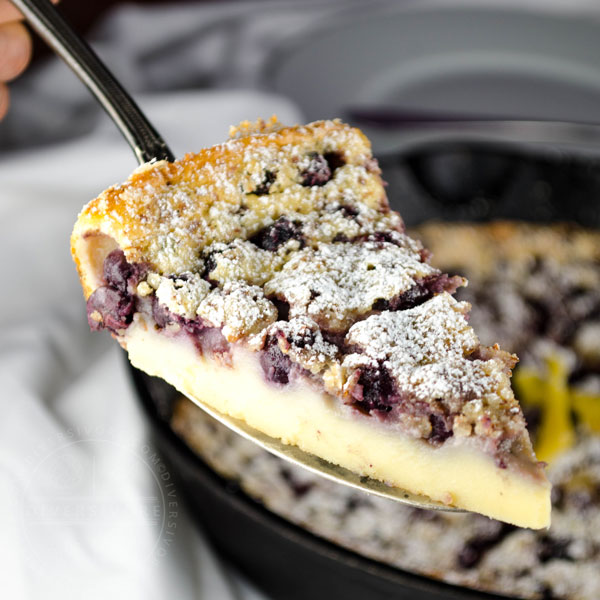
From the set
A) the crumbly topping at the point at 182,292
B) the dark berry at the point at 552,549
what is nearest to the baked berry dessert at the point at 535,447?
the dark berry at the point at 552,549

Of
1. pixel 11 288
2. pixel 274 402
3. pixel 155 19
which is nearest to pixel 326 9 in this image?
pixel 155 19

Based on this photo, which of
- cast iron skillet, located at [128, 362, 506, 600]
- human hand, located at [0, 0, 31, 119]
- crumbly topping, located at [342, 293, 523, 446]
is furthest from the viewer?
human hand, located at [0, 0, 31, 119]

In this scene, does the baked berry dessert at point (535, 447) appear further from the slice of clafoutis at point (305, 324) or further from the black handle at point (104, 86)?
the black handle at point (104, 86)

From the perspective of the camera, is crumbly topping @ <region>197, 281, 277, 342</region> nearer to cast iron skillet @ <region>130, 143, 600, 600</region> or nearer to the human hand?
cast iron skillet @ <region>130, 143, 600, 600</region>

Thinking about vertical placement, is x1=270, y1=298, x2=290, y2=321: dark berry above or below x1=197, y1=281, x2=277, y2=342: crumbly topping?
below

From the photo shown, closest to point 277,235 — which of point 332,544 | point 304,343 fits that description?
point 304,343

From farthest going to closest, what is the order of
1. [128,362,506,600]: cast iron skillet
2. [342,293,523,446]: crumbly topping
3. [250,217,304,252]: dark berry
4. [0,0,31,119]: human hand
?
[0,0,31,119]: human hand, [128,362,506,600]: cast iron skillet, [250,217,304,252]: dark berry, [342,293,523,446]: crumbly topping

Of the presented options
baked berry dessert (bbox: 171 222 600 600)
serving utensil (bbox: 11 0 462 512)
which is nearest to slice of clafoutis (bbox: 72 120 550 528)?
serving utensil (bbox: 11 0 462 512)
